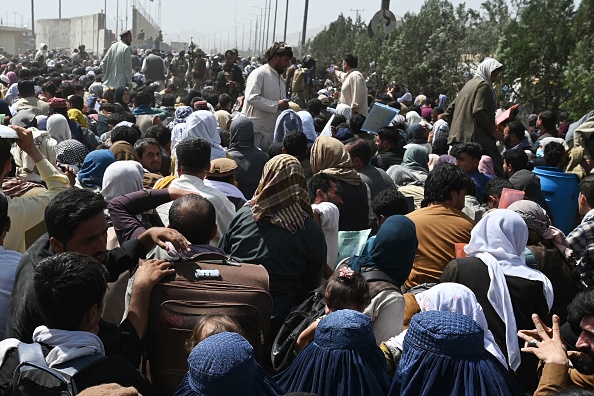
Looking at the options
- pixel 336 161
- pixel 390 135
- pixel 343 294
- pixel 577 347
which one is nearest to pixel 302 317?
pixel 343 294

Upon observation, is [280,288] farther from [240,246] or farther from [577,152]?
[577,152]

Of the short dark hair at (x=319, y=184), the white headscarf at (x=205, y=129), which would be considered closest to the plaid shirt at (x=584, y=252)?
the short dark hair at (x=319, y=184)

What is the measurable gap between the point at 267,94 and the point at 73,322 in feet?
21.6

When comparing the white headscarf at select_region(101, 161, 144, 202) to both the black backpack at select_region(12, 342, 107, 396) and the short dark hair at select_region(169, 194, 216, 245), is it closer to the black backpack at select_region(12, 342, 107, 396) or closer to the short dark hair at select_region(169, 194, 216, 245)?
the short dark hair at select_region(169, 194, 216, 245)

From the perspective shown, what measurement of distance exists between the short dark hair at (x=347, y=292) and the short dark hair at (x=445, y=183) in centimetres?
174

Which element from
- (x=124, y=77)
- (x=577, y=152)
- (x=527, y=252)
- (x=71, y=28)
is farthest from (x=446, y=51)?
(x=71, y=28)

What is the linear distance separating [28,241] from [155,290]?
6.29ft

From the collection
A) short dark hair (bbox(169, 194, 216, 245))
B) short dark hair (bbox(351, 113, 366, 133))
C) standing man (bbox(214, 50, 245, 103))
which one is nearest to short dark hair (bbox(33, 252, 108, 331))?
short dark hair (bbox(169, 194, 216, 245))

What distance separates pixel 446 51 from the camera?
64.6 feet

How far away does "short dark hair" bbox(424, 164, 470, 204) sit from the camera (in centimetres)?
486

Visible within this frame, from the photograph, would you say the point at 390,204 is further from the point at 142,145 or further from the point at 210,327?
the point at 142,145

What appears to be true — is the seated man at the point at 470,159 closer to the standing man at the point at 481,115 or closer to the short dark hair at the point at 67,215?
the standing man at the point at 481,115

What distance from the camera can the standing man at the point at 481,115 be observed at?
27.2 ft

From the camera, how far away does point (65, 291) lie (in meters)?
2.50
